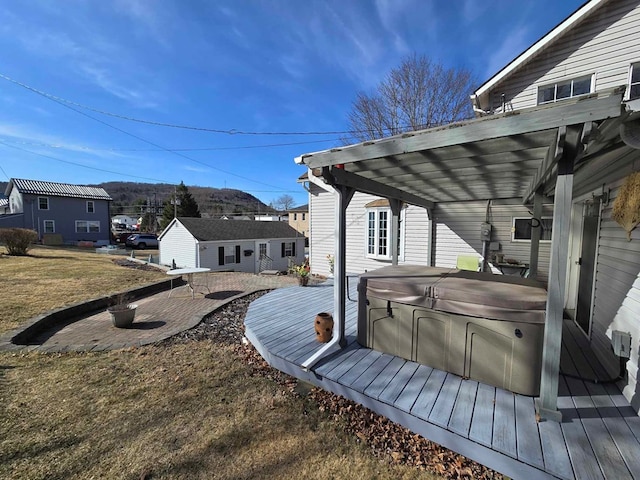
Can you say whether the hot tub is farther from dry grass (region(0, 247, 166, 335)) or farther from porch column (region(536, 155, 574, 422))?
dry grass (region(0, 247, 166, 335))

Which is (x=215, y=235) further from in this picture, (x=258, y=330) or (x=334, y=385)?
(x=334, y=385)

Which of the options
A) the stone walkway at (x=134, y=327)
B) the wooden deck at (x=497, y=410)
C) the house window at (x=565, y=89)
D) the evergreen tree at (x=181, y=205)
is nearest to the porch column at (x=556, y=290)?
the wooden deck at (x=497, y=410)

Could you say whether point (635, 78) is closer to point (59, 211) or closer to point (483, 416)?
point (483, 416)

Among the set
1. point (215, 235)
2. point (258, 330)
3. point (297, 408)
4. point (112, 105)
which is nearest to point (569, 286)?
point (297, 408)

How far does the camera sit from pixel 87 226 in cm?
2922

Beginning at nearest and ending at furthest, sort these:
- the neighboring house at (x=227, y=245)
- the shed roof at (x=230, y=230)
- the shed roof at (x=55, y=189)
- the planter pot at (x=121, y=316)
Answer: the planter pot at (x=121, y=316) → the neighboring house at (x=227, y=245) → the shed roof at (x=230, y=230) → the shed roof at (x=55, y=189)

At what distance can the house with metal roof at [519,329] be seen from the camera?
200cm

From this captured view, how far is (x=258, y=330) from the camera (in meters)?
4.36

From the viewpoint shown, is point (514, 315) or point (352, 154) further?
point (352, 154)

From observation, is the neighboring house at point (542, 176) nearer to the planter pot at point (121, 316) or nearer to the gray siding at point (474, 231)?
the gray siding at point (474, 231)

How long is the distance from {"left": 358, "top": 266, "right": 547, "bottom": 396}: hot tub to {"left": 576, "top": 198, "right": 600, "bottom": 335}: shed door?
115cm

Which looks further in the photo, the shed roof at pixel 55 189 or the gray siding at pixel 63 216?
the shed roof at pixel 55 189

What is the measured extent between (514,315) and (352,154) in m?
2.25

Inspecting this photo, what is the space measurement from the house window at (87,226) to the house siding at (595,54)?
3724cm
